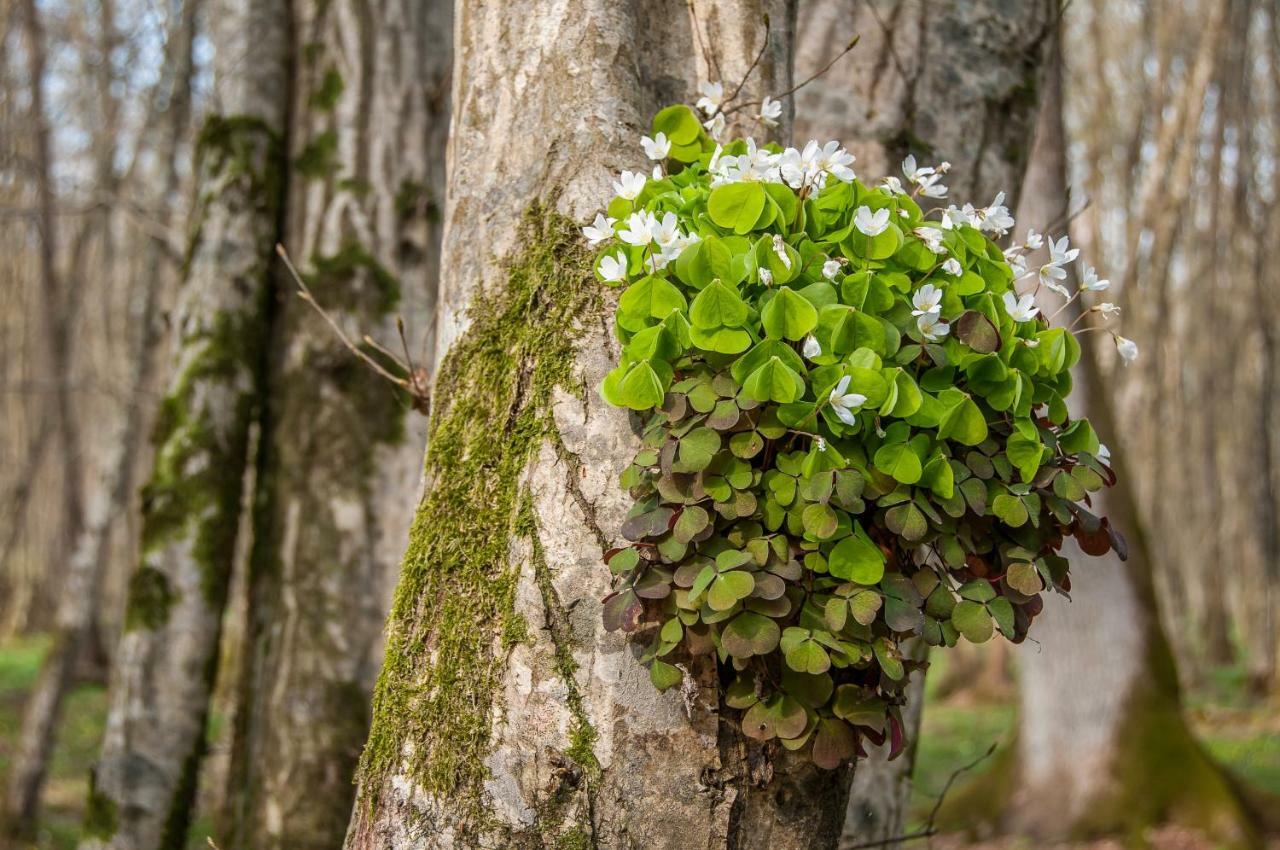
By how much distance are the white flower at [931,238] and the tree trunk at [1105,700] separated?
5641mm

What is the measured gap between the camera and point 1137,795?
671cm

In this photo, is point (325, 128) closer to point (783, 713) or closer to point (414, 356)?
point (414, 356)

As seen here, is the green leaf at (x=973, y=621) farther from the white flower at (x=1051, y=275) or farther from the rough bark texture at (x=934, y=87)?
the rough bark texture at (x=934, y=87)

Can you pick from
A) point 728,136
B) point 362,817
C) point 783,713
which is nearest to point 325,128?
point 728,136

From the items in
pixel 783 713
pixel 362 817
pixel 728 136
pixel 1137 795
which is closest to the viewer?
pixel 783 713

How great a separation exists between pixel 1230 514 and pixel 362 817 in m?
23.2

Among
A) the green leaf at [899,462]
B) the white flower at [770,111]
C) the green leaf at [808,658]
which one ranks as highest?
the white flower at [770,111]

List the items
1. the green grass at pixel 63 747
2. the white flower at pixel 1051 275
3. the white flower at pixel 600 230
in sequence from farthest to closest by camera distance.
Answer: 1. the green grass at pixel 63 747
2. the white flower at pixel 1051 275
3. the white flower at pixel 600 230

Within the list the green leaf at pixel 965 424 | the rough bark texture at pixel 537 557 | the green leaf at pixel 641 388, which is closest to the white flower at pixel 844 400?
the green leaf at pixel 965 424

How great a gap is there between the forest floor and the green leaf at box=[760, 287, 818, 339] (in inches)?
234

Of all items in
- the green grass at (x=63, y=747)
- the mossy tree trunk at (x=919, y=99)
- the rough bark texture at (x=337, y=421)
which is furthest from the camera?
the green grass at (x=63, y=747)

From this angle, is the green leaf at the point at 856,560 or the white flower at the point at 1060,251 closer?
the green leaf at the point at 856,560

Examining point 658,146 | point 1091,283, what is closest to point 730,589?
point 658,146

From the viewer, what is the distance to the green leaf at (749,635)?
1278 millimetres
